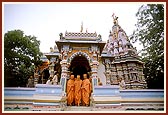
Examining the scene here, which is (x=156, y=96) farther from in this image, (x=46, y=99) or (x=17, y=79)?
(x=17, y=79)

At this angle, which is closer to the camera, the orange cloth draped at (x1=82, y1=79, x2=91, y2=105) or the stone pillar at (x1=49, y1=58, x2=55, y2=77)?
the orange cloth draped at (x1=82, y1=79, x2=91, y2=105)

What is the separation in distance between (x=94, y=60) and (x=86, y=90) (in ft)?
4.25

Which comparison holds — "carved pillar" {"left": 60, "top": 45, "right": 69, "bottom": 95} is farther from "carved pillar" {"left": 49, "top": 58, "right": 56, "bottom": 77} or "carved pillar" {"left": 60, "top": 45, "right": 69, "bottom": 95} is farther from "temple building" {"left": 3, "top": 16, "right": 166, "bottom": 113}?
"carved pillar" {"left": 49, "top": 58, "right": 56, "bottom": 77}

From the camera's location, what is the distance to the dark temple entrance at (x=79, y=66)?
11.5 meters

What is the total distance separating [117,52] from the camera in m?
19.9

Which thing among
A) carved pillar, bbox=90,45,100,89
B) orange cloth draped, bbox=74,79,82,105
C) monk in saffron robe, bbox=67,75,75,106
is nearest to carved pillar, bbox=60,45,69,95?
monk in saffron robe, bbox=67,75,75,106

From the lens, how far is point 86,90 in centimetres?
1013

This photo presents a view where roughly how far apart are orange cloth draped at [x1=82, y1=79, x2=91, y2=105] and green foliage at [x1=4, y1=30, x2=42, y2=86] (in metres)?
4.76

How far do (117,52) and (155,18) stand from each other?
778cm

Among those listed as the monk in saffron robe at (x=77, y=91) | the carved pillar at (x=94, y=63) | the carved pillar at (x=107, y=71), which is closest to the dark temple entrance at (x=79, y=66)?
the carved pillar at (x=94, y=63)

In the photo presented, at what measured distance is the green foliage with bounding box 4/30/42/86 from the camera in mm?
14133

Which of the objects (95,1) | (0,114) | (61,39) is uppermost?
(95,1)

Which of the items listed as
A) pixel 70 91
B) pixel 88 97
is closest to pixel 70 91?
pixel 70 91

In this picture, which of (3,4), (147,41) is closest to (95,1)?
(3,4)
